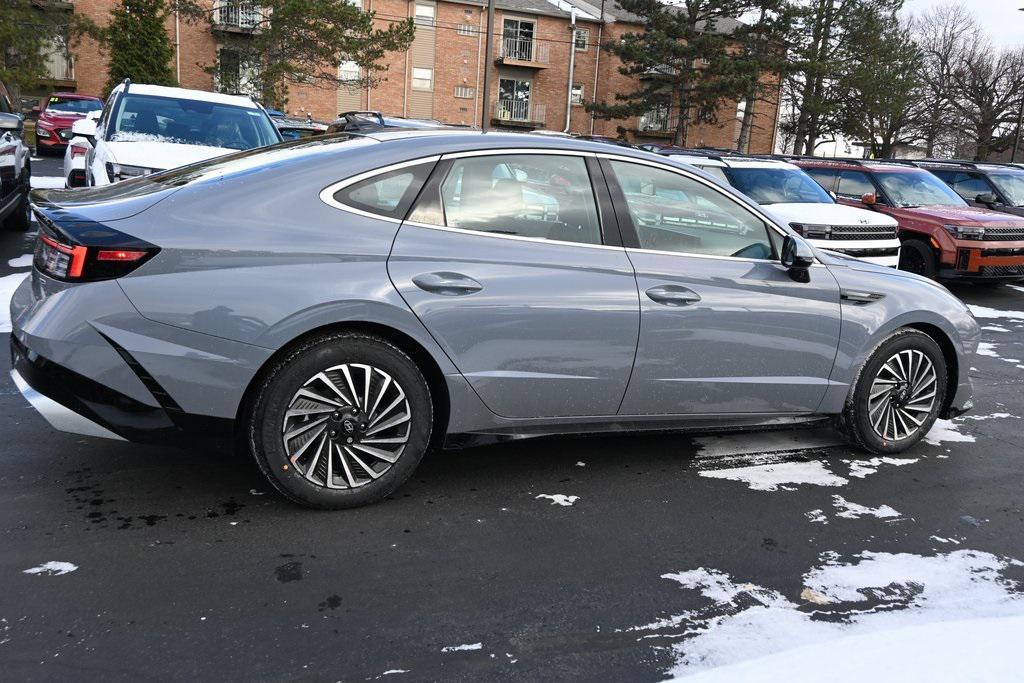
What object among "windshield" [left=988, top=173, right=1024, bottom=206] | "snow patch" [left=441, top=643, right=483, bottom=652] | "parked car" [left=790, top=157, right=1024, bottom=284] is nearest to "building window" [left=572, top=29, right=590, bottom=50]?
"windshield" [left=988, top=173, right=1024, bottom=206]

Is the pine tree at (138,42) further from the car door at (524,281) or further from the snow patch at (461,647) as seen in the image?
the snow patch at (461,647)

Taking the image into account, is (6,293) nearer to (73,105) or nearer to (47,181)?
(47,181)

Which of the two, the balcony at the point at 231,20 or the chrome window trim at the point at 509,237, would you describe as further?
the balcony at the point at 231,20

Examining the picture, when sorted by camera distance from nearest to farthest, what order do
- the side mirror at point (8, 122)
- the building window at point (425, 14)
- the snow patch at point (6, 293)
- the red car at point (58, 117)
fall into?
the snow patch at point (6, 293) → the side mirror at point (8, 122) → the red car at point (58, 117) → the building window at point (425, 14)

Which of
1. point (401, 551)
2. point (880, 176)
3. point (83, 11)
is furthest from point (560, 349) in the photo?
point (83, 11)

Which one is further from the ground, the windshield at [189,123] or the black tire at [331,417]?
the windshield at [189,123]

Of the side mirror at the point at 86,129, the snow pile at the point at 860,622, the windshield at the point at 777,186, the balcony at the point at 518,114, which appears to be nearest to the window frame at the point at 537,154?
the snow pile at the point at 860,622

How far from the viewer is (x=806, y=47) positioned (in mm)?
42188

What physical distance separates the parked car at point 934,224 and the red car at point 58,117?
716 inches

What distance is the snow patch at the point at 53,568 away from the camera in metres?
3.19

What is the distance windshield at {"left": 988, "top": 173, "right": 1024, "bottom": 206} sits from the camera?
49.0ft

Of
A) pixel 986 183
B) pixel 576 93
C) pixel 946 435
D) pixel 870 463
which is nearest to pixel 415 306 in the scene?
pixel 870 463

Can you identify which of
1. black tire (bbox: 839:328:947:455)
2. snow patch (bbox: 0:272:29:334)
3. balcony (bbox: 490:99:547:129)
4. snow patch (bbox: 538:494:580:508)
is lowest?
snow patch (bbox: 538:494:580:508)

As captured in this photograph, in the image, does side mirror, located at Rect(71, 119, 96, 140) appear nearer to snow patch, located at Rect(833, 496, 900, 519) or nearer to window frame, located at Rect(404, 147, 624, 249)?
window frame, located at Rect(404, 147, 624, 249)
